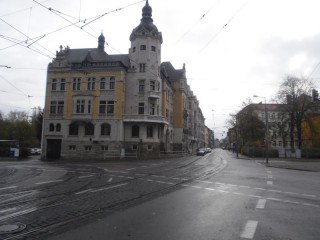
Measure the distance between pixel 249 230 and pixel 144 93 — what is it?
4439 centimetres

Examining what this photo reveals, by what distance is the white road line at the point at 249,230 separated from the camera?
6.62m

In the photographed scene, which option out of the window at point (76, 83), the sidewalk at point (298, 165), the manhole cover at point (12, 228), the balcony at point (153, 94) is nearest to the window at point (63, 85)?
the window at point (76, 83)

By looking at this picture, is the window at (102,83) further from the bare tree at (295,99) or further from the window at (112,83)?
the bare tree at (295,99)

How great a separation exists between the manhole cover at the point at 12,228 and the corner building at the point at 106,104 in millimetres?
39704

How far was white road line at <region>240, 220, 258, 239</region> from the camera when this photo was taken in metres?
6.62

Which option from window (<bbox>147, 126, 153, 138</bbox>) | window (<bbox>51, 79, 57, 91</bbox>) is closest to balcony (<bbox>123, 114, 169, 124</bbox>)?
window (<bbox>147, 126, 153, 138</bbox>)

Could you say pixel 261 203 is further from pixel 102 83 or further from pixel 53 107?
pixel 53 107

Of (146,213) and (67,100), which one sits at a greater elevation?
(67,100)

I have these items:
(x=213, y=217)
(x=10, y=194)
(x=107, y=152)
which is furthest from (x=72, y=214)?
(x=107, y=152)

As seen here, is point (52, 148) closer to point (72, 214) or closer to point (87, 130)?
point (87, 130)

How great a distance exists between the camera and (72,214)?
28.0ft

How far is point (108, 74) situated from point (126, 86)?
3.67 meters

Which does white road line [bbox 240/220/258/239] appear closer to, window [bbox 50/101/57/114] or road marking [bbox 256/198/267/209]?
road marking [bbox 256/198/267/209]

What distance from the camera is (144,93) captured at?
50750 mm
